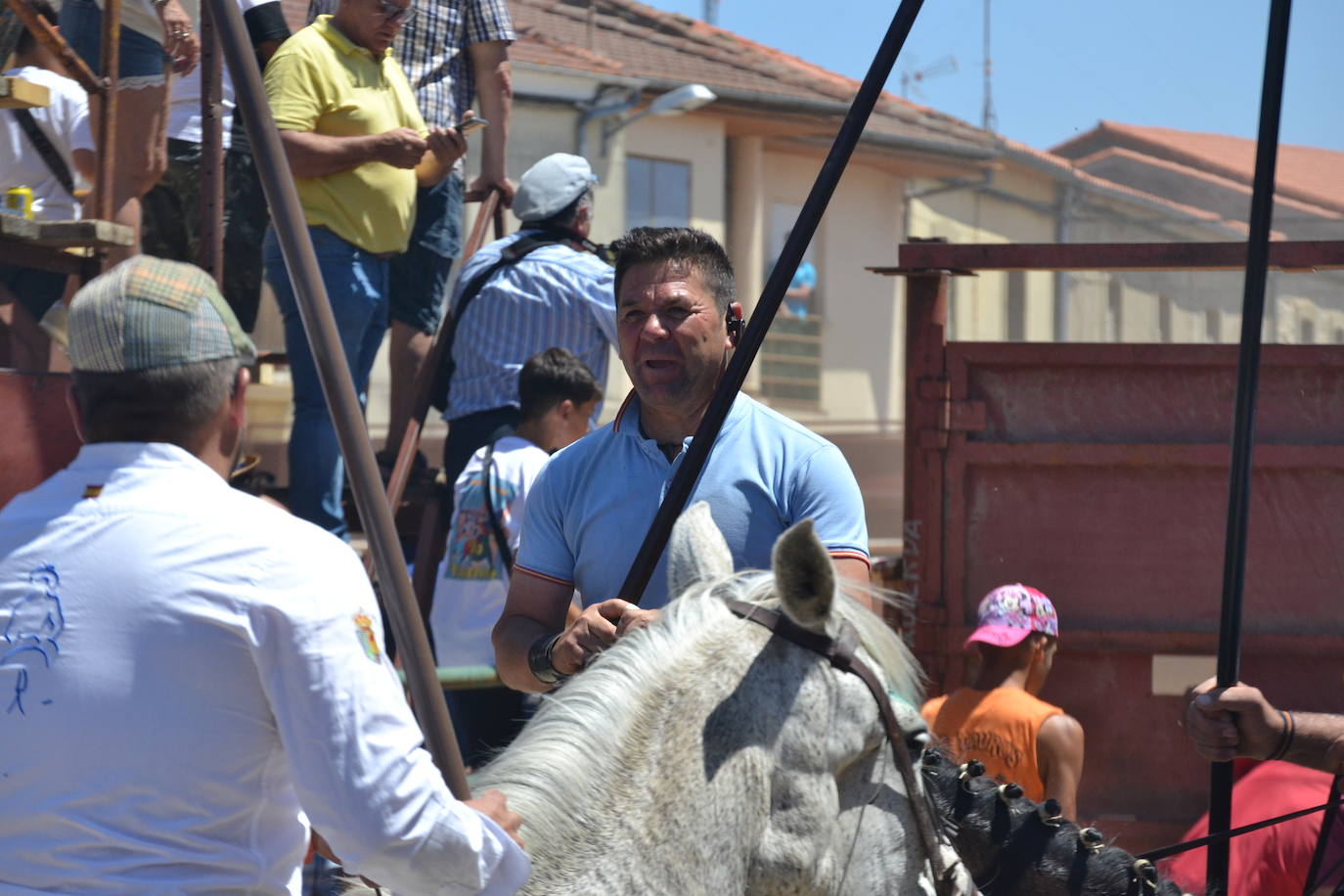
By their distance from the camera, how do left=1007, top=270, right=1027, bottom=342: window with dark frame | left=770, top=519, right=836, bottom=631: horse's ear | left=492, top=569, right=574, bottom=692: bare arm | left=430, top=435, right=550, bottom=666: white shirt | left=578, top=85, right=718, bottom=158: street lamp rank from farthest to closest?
left=1007, top=270, right=1027, bottom=342: window with dark frame < left=578, top=85, right=718, bottom=158: street lamp < left=430, top=435, right=550, bottom=666: white shirt < left=492, top=569, right=574, bottom=692: bare arm < left=770, top=519, right=836, bottom=631: horse's ear

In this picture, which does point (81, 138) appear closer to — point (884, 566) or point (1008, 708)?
point (884, 566)

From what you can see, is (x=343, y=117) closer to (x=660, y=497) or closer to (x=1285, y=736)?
(x=660, y=497)

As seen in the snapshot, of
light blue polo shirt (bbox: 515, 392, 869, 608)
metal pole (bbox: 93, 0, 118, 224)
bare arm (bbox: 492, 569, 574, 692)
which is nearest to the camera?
light blue polo shirt (bbox: 515, 392, 869, 608)

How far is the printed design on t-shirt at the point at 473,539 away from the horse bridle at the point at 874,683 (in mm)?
2530

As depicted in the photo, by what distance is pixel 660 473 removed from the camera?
114 inches

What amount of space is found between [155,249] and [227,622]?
4.48 meters

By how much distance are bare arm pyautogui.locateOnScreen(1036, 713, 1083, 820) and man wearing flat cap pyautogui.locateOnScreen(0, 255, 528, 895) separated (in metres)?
2.63

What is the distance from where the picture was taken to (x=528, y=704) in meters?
4.46

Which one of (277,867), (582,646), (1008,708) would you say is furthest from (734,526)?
(1008,708)

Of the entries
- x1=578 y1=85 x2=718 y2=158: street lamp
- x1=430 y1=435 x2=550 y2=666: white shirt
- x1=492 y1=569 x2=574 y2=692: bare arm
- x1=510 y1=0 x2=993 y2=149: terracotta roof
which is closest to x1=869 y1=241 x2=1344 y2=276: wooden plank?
x1=430 y1=435 x2=550 y2=666: white shirt

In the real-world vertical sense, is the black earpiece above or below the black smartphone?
below

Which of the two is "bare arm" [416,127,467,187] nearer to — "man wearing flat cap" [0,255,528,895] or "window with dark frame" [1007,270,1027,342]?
"man wearing flat cap" [0,255,528,895]

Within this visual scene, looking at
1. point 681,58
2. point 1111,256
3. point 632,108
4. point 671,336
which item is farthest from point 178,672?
point 681,58

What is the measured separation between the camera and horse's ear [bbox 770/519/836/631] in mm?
1939
